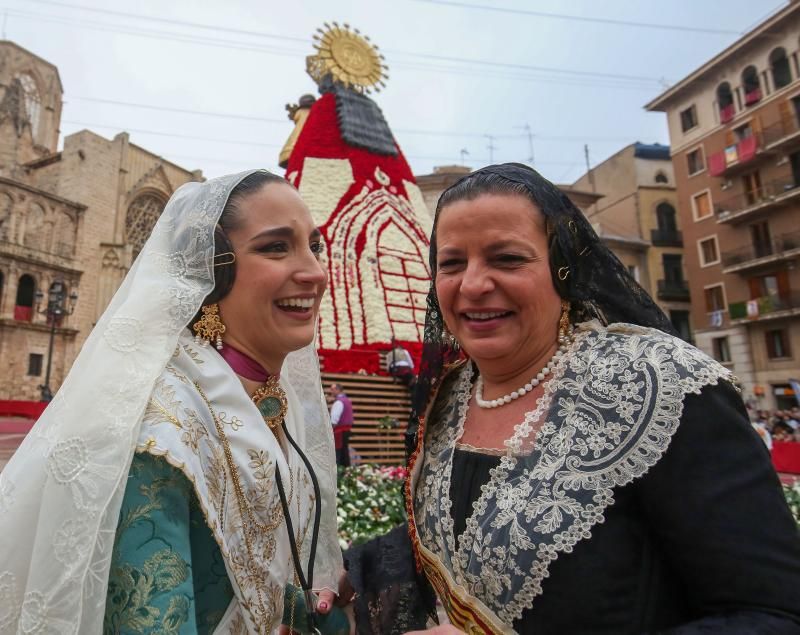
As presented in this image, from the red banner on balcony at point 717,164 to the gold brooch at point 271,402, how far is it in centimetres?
2507

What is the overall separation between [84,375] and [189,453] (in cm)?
36

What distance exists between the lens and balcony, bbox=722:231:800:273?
780 inches

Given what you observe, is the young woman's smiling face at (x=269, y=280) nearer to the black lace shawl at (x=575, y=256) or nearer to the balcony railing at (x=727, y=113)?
the black lace shawl at (x=575, y=256)

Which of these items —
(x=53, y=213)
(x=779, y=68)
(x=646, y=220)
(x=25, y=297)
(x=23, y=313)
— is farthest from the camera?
(x=646, y=220)

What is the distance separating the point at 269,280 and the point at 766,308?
23431mm

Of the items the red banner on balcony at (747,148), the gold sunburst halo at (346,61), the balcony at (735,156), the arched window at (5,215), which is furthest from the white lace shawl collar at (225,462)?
the arched window at (5,215)

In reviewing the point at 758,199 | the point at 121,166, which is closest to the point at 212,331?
the point at 758,199

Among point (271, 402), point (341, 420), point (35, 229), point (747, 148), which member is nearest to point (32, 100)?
point (35, 229)

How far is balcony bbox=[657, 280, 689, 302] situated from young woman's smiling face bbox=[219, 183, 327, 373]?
26.8m

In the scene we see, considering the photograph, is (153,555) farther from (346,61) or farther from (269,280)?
(346,61)

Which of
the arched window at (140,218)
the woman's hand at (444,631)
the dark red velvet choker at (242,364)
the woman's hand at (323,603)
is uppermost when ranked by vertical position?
the arched window at (140,218)

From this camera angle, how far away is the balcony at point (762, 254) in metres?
19.8

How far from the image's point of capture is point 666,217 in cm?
2697

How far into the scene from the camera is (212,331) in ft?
5.05
